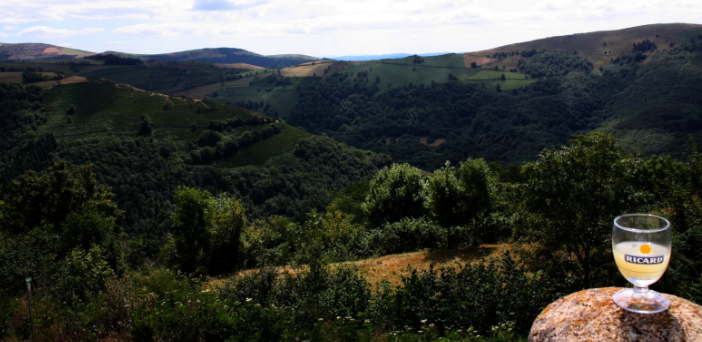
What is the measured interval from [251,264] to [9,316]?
52.5ft

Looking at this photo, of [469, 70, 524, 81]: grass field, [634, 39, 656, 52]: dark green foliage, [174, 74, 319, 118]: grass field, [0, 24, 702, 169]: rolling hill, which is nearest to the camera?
[0, 24, 702, 169]: rolling hill

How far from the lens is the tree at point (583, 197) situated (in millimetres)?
11898

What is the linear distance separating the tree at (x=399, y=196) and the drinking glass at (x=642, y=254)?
27.0 meters

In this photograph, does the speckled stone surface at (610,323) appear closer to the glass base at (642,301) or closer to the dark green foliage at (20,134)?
the glass base at (642,301)

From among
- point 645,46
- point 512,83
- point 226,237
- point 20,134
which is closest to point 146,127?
point 20,134

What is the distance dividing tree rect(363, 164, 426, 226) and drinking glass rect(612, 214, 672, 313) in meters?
27.0

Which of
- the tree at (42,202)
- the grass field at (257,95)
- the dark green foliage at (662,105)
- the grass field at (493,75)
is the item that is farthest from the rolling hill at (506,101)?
the tree at (42,202)

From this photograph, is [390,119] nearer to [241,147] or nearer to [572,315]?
[241,147]

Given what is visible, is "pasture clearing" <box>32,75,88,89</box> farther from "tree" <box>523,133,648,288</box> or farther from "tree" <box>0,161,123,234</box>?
"tree" <box>523,133,648,288</box>

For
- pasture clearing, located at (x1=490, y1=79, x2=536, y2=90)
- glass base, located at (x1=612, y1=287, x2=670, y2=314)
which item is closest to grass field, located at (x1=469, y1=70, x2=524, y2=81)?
pasture clearing, located at (x1=490, y1=79, x2=536, y2=90)

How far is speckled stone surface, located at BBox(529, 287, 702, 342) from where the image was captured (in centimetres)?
385

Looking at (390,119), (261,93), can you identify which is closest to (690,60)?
(390,119)

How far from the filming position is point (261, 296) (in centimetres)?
1209

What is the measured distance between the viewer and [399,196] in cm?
3131
